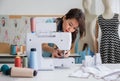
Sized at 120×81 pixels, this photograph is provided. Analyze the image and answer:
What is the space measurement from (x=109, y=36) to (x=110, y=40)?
0.05 m

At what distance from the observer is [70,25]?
88.0 inches

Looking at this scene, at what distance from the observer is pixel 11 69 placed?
4.82 ft

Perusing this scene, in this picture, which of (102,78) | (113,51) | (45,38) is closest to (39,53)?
(45,38)

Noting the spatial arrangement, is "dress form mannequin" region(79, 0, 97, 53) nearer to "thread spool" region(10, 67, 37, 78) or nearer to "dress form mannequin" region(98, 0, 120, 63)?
"dress form mannequin" region(98, 0, 120, 63)

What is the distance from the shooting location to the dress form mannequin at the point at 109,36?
2.71 m

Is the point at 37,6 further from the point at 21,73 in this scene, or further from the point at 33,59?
the point at 21,73

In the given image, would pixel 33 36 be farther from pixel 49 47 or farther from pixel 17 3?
pixel 17 3

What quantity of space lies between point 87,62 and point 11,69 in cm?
62

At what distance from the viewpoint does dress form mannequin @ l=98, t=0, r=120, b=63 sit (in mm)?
2711

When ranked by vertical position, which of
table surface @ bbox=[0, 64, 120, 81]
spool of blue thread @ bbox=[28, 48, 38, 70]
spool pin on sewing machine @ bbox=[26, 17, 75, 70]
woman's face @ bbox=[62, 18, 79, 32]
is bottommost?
table surface @ bbox=[0, 64, 120, 81]

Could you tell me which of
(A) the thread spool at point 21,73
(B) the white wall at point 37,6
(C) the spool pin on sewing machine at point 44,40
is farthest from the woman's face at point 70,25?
(B) the white wall at point 37,6

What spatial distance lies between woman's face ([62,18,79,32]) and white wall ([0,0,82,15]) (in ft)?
5.10

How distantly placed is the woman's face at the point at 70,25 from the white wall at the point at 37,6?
155 centimetres

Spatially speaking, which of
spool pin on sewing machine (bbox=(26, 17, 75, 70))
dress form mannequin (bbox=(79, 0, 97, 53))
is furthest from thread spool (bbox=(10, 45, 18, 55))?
spool pin on sewing machine (bbox=(26, 17, 75, 70))
